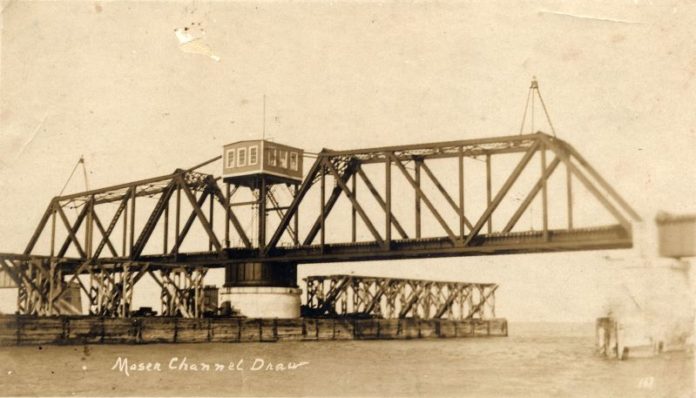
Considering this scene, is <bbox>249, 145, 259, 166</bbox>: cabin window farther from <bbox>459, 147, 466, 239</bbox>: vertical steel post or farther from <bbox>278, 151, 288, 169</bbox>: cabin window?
<bbox>459, 147, 466, 239</bbox>: vertical steel post

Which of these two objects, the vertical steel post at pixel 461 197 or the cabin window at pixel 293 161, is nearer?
the vertical steel post at pixel 461 197

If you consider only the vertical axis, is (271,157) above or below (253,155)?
below

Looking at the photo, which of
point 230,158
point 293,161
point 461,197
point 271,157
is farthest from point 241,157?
point 461,197

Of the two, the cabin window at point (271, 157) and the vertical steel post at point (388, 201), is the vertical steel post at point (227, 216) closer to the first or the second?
the cabin window at point (271, 157)

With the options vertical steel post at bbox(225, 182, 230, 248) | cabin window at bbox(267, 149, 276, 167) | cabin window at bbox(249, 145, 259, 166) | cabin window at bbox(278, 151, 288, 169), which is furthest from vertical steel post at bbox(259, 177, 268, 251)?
vertical steel post at bbox(225, 182, 230, 248)

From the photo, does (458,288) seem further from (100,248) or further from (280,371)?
(280,371)

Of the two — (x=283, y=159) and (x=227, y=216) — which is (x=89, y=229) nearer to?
(x=227, y=216)

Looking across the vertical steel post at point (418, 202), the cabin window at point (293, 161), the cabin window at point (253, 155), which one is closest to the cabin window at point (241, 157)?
the cabin window at point (253, 155)
